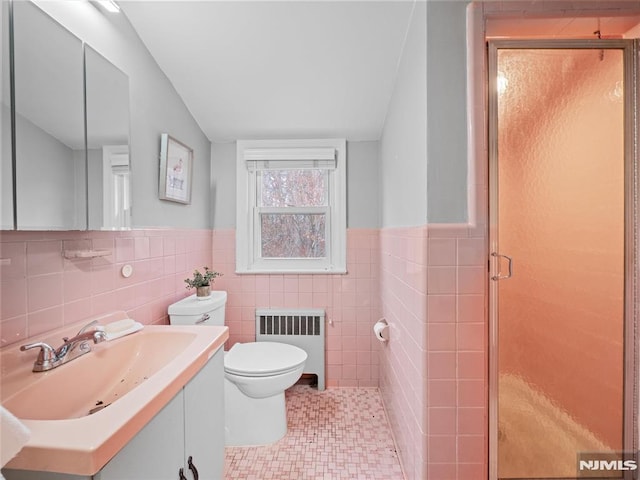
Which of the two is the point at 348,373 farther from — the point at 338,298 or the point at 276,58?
the point at 276,58

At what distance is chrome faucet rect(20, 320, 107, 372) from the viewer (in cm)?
88

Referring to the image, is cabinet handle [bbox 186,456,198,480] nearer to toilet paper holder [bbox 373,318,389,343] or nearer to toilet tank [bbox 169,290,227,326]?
toilet tank [bbox 169,290,227,326]

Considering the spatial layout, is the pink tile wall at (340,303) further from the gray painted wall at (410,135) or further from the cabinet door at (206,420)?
the cabinet door at (206,420)

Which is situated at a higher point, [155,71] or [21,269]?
[155,71]

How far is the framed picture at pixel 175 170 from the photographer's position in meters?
1.63

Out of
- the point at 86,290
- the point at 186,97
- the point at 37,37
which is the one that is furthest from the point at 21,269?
the point at 186,97

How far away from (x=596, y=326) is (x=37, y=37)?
7.60 feet

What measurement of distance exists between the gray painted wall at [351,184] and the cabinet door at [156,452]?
1.63m

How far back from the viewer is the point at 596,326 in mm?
1275

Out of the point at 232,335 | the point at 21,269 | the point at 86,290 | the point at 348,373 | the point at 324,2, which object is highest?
the point at 324,2

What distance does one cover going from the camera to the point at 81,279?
1124mm

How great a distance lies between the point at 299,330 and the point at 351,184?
1193 millimetres

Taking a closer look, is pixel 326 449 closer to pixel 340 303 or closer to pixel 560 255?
pixel 340 303

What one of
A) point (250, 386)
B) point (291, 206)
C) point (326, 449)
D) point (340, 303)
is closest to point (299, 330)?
point (340, 303)
